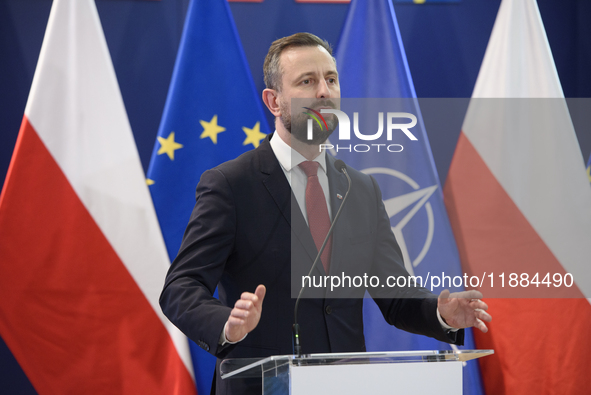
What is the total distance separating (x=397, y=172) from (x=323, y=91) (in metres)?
0.69

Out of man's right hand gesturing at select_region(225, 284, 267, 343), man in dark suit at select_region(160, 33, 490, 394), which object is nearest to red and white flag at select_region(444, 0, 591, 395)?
man in dark suit at select_region(160, 33, 490, 394)

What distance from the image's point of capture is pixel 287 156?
1717 millimetres

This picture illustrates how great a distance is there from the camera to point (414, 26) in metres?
3.22

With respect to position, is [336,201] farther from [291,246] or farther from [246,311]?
[246,311]

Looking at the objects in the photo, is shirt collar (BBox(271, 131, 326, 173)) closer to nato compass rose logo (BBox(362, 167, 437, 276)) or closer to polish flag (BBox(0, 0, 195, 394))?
nato compass rose logo (BBox(362, 167, 437, 276))

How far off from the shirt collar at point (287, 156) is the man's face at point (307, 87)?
0.17ft

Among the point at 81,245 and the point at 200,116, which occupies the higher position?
the point at 200,116

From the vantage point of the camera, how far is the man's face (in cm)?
164

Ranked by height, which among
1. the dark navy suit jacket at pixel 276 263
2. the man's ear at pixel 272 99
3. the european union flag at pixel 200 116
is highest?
the european union flag at pixel 200 116

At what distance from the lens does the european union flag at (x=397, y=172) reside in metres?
2.00

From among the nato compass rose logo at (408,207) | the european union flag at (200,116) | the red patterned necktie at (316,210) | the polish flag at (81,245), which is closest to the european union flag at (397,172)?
the nato compass rose logo at (408,207)

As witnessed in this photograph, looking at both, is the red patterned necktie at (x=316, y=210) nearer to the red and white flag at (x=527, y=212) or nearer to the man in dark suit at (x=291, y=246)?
the man in dark suit at (x=291, y=246)

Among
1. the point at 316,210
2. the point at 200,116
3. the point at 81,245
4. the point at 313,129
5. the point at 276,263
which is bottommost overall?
the point at 276,263

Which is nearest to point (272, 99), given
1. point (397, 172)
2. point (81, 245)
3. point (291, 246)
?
point (291, 246)
